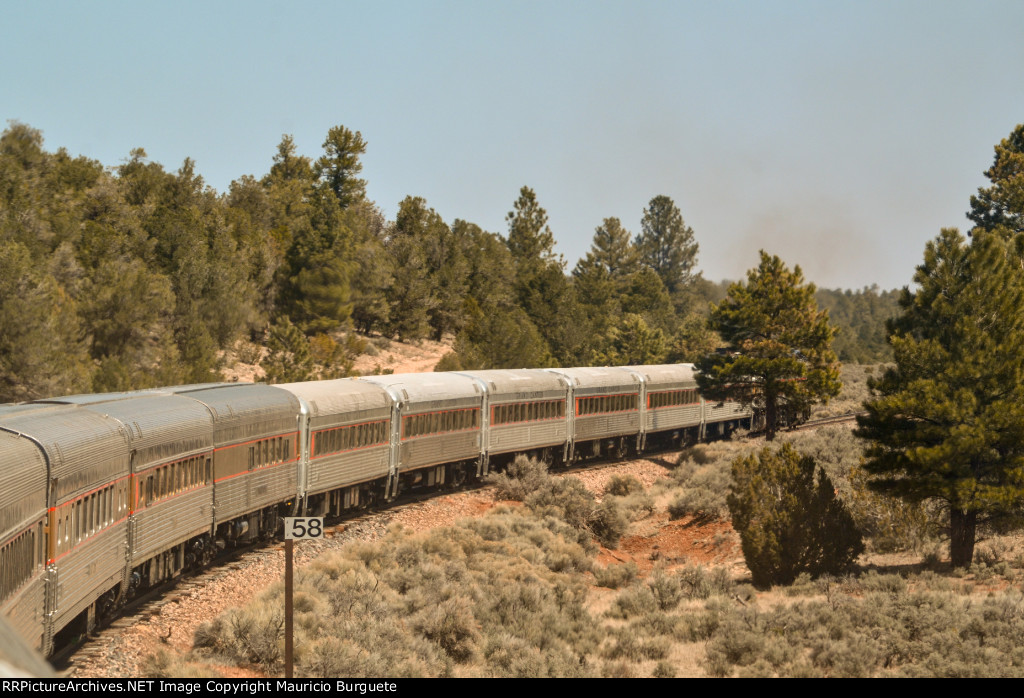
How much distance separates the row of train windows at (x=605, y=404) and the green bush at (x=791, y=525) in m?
14.4

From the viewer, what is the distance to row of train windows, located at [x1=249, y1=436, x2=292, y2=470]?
2117cm

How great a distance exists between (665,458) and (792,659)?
92.1 feet

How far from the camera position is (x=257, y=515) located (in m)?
22.0

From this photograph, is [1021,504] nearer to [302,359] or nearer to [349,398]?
[349,398]

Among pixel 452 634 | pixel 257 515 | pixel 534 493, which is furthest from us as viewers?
pixel 534 493

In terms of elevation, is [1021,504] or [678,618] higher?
[1021,504]

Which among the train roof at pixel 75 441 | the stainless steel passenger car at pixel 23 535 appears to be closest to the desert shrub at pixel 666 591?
the train roof at pixel 75 441

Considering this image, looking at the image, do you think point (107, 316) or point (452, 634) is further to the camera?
point (107, 316)

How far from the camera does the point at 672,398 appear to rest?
44.0m

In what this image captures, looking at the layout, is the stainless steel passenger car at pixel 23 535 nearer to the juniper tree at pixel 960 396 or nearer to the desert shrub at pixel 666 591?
the desert shrub at pixel 666 591

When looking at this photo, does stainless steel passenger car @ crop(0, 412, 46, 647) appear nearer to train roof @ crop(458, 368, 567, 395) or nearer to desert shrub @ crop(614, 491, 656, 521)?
train roof @ crop(458, 368, 567, 395)

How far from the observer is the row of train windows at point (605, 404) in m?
37.8

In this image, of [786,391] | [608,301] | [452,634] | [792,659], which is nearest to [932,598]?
[792,659]

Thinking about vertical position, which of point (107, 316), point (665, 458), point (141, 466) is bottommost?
point (665, 458)
